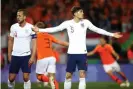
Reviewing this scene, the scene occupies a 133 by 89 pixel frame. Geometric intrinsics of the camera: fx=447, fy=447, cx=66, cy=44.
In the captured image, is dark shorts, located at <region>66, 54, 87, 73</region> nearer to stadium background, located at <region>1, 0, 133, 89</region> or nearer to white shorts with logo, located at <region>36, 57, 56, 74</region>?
white shorts with logo, located at <region>36, 57, 56, 74</region>

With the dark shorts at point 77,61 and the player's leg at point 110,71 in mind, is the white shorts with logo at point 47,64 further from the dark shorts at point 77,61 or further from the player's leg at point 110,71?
the player's leg at point 110,71

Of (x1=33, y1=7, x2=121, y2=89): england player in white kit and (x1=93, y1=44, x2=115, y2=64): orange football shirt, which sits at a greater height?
(x1=33, y1=7, x2=121, y2=89): england player in white kit

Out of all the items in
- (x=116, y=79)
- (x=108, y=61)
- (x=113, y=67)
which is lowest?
(x=116, y=79)

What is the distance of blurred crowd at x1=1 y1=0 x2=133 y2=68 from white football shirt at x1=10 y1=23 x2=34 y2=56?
7292 millimetres

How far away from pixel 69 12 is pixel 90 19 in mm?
993

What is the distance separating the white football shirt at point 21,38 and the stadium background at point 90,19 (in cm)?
564

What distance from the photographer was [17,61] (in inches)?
440

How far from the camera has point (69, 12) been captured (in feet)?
64.2

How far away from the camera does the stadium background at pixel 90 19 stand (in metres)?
17.1

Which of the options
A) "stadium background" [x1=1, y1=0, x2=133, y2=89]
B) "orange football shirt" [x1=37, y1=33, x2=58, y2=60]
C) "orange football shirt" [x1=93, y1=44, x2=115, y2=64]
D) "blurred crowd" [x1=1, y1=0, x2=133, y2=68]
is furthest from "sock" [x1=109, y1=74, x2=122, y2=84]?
"orange football shirt" [x1=37, y1=33, x2=58, y2=60]

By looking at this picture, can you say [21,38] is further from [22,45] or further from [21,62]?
[21,62]

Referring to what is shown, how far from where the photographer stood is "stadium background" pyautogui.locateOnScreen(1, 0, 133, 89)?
1709 cm

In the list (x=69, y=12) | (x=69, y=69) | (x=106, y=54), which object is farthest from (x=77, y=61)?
(x=69, y=12)

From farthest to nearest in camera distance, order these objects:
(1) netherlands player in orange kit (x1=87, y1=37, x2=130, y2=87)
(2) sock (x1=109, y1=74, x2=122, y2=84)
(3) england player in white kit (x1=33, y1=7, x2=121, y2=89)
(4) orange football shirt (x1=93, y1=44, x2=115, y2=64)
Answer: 1. (4) orange football shirt (x1=93, y1=44, x2=115, y2=64)
2. (1) netherlands player in orange kit (x1=87, y1=37, x2=130, y2=87)
3. (2) sock (x1=109, y1=74, x2=122, y2=84)
4. (3) england player in white kit (x1=33, y1=7, x2=121, y2=89)
